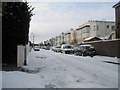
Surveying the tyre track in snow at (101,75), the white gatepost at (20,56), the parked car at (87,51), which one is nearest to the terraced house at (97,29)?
the parked car at (87,51)

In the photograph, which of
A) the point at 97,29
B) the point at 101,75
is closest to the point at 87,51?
the point at 101,75

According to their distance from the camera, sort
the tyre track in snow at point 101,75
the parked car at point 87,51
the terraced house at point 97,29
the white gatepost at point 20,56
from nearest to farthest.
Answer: the tyre track in snow at point 101,75 → the white gatepost at point 20,56 → the parked car at point 87,51 → the terraced house at point 97,29

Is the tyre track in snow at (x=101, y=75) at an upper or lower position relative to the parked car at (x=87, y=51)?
lower

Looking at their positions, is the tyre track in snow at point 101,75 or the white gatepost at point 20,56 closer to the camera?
the tyre track in snow at point 101,75

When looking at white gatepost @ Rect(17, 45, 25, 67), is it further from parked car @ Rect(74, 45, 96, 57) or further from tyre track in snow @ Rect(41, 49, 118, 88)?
parked car @ Rect(74, 45, 96, 57)

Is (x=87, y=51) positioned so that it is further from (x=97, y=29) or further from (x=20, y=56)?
(x=97, y=29)

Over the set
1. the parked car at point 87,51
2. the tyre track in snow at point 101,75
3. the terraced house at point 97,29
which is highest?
the terraced house at point 97,29

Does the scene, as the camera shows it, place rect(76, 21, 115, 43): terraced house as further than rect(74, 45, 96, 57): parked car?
Yes

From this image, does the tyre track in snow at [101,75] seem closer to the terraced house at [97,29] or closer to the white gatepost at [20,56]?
the white gatepost at [20,56]

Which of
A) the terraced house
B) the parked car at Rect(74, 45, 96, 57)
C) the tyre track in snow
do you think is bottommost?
the tyre track in snow

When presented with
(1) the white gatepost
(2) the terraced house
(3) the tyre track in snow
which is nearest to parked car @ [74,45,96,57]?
(3) the tyre track in snow

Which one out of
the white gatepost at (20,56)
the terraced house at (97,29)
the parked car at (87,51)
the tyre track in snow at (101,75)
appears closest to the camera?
the tyre track in snow at (101,75)

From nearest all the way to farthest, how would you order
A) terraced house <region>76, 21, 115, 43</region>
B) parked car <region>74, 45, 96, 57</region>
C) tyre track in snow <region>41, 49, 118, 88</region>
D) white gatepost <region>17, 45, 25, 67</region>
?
tyre track in snow <region>41, 49, 118, 88</region> < white gatepost <region>17, 45, 25, 67</region> < parked car <region>74, 45, 96, 57</region> < terraced house <region>76, 21, 115, 43</region>

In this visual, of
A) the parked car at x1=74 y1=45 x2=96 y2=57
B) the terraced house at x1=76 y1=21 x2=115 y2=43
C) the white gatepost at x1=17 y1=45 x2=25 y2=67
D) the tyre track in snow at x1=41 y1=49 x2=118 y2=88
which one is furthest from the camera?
the terraced house at x1=76 y1=21 x2=115 y2=43
